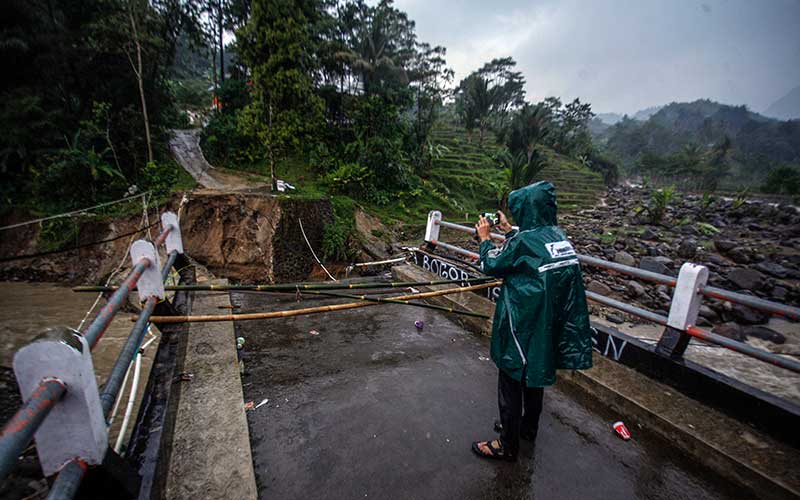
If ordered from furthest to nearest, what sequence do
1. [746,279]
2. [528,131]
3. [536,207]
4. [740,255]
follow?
[528,131] < [740,255] < [746,279] < [536,207]

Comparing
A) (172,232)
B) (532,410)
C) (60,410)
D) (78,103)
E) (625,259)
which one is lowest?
(625,259)

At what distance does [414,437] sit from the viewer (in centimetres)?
219

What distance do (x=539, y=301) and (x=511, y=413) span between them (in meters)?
0.72

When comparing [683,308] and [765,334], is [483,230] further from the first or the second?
[765,334]

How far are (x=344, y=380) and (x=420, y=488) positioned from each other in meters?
1.14

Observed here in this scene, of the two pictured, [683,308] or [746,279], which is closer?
[683,308]

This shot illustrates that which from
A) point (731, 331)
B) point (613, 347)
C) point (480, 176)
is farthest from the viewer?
point (480, 176)

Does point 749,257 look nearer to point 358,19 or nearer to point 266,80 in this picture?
point 266,80

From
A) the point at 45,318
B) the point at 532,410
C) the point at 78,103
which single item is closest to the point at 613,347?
the point at 532,410

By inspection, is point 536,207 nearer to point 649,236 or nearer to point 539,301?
point 539,301

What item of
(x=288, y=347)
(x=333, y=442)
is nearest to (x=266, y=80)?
(x=288, y=347)

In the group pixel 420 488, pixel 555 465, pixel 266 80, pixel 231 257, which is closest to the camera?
pixel 420 488

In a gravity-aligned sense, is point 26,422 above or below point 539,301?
below

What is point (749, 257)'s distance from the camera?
460 inches
